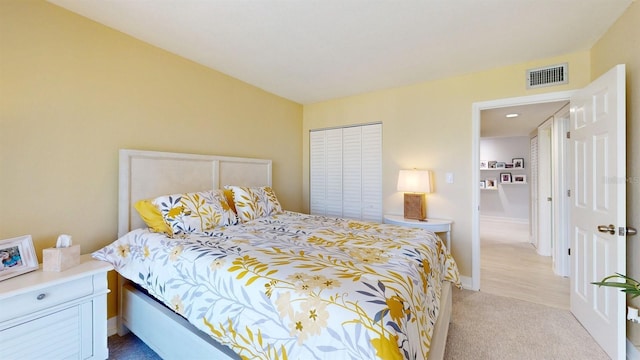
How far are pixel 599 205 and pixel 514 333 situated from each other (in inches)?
46.3

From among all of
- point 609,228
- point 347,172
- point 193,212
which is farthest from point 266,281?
point 347,172

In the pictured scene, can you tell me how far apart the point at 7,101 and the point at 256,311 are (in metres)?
2.04

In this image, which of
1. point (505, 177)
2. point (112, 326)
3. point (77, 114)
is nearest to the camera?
point (77, 114)

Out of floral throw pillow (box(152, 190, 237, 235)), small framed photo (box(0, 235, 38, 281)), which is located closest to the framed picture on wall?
floral throw pillow (box(152, 190, 237, 235))

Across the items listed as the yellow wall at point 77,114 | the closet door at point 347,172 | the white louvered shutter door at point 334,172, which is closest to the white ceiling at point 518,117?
the closet door at point 347,172

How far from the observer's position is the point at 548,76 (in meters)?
2.54

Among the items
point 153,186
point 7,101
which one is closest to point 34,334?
point 153,186

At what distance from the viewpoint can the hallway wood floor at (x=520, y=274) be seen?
2.73m

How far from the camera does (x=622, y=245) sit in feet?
5.42

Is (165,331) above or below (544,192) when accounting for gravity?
below

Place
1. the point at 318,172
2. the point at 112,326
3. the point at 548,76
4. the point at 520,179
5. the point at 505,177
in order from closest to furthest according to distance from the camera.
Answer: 1. the point at 112,326
2. the point at 548,76
3. the point at 318,172
4. the point at 520,179
5. the point at 505,177

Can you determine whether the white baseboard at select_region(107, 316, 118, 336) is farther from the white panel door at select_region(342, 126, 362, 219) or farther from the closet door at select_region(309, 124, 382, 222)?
the white panel door at select_region(342, 126, 362, 219)

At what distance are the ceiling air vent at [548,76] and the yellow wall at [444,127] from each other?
0.04 metres

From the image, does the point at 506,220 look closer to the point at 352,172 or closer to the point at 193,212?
the point at 352,172
